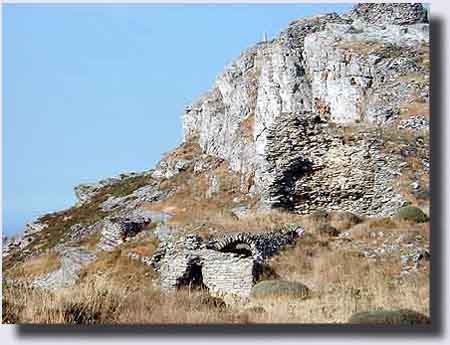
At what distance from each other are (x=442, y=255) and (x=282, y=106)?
27.0 meters

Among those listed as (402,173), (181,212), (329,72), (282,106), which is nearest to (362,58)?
(329,72)

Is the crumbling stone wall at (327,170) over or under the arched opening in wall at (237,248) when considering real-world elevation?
over

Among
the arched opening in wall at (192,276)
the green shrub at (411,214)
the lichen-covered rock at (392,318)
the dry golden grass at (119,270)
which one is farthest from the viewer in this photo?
the dry golden grass at (119,270)

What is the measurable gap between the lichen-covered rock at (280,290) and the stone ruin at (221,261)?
13.2 inches

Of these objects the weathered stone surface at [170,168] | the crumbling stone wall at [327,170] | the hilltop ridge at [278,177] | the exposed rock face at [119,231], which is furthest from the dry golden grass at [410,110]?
the weathered stone surface at [170,168]

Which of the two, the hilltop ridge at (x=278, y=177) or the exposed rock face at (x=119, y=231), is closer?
the hilltop ridge at (x=278, y=177)

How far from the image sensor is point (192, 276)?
45.3 ft

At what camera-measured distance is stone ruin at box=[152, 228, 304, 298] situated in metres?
12.7

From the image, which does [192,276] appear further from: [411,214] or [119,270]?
[119,270]

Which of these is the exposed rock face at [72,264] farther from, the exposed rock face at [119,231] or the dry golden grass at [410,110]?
the dry golden grass at [410,110]

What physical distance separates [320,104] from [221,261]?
2093 centimetres

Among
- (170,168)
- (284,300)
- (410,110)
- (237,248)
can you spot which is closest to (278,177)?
(237,248)

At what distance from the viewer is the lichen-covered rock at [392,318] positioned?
31.1 feet

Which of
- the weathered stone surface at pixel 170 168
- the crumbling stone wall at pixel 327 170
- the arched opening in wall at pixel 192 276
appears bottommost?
the arched opening in wall at pixel 192 276
